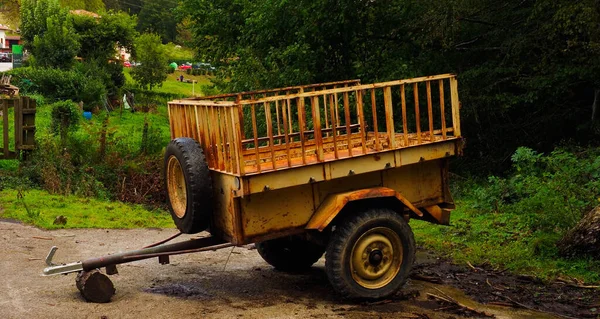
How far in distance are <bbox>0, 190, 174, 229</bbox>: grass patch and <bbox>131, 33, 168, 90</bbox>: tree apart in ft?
126

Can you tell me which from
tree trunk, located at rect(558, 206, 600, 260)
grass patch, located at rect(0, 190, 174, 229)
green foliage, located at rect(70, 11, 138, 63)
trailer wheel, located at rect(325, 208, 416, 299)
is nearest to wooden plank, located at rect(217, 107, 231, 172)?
trailer wheel, located at rect(325, 208, 416, 299)

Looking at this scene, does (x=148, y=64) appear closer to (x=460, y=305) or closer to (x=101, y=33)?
(x=101, y=33)

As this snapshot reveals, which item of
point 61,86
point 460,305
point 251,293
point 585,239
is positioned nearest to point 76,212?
point 251,293

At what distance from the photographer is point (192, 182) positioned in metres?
6.97

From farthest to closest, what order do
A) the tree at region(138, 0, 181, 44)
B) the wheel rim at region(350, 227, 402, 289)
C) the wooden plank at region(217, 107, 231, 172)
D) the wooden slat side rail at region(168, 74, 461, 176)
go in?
1. the tree at region(138, 0, 181, 44)
2. the wheel rim at region(350, 227, 402, 289)
3. the wooden plank at region(217, 107, 231, 172)
4. the wooden slat side rail at region(168, 74, 461, 176)

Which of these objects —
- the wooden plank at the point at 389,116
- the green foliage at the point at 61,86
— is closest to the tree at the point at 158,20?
the green foliage at the point at 61,86

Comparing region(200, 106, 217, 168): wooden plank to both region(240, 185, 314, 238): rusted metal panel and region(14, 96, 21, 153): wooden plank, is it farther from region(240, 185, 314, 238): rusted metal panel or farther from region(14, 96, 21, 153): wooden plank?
region(14, 96, 21, 153): wooden plank

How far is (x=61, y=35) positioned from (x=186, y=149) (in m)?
38.6

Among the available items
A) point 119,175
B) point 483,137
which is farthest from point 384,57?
point 119,175

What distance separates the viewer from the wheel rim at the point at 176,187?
7.57 m

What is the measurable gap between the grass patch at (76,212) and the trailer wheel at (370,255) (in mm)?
5523

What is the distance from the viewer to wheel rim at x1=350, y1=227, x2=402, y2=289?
23.9 feet

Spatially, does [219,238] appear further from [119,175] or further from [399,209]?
[119,175]

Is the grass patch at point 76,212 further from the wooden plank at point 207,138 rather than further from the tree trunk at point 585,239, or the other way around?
the tree trunk at point 585,239
